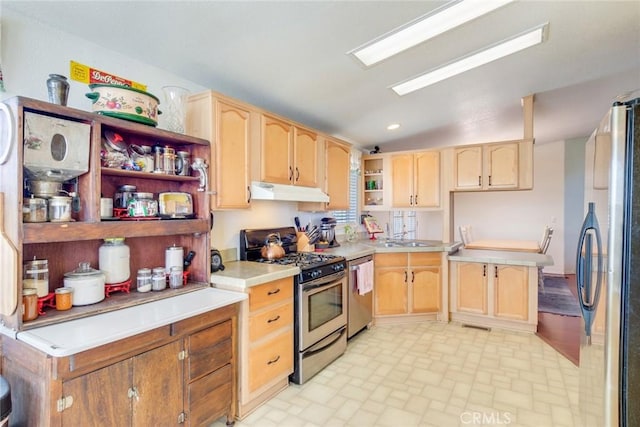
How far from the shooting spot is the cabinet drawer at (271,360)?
2.16 meters

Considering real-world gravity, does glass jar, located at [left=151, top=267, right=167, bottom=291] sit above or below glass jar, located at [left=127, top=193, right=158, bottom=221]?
below

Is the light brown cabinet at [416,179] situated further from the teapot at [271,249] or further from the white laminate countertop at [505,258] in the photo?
the teapot at [271,249]

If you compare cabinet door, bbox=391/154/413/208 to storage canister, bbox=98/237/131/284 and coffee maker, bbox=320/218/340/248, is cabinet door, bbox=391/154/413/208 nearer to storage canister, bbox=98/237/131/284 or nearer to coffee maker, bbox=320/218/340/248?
coffee maker, bbox=320/218/340/248

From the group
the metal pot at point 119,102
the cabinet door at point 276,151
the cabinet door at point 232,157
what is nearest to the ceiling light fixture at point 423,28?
the cabinet door at point 276,151

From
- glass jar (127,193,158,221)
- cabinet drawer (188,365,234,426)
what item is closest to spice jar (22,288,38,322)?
glass jar (127,193,158,221)

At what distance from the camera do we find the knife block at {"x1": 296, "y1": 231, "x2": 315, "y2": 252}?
3.41 meters

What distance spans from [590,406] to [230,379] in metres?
2.03

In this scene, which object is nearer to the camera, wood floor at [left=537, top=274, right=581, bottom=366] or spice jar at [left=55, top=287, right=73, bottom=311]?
spice jar at [left=55, top=287, right=73, bottom=311]

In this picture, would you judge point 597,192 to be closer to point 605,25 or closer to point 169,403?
point 605,25

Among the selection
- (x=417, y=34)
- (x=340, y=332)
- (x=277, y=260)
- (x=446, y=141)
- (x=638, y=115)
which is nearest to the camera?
(x=638, y=115)

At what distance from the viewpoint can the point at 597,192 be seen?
5.47 feet

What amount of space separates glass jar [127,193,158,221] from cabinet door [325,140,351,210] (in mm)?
1972

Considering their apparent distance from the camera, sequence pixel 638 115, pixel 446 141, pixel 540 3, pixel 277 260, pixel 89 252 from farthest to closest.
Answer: pixel 446 141 < pixel 277 260 < pixel 540 3 < pixel 89 252 < pixel 638 115

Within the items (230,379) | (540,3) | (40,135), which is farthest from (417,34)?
(230,379)
